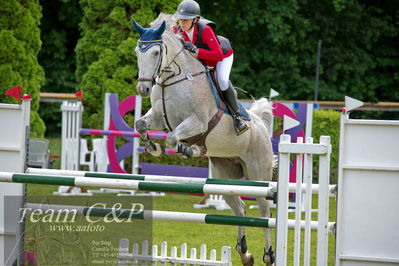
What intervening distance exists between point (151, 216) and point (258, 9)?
13.8 metres

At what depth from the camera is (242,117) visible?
534 cm

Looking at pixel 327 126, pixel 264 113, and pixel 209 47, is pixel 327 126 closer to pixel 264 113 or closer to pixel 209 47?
pixel 264 113

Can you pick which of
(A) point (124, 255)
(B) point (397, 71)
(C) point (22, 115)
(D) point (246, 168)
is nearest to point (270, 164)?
(D) point (246, 168)

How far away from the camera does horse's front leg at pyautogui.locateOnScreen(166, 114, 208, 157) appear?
190 inches

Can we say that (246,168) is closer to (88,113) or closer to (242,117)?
(242,117)

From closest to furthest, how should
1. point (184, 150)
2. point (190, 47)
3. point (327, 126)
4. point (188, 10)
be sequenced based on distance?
point (184, 150) < point (188, 10) < point (190, 47) < point (327, 126)

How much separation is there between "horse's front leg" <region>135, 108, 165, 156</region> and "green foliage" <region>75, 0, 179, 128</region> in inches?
242

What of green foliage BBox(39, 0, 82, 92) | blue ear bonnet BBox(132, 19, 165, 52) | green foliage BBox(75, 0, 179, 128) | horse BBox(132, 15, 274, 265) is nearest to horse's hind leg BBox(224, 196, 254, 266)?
horse BBox(132, 15, 274, 265)

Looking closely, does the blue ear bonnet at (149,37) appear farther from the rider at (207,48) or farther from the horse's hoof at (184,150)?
the horse's hoof at (184,150)

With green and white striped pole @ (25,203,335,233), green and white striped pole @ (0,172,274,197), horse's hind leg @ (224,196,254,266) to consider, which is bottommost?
horse's hind leg @ (224,196,254,266)

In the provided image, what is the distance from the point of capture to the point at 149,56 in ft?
15.3

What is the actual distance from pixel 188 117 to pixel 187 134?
16cm

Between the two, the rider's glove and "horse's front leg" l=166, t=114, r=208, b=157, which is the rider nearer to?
the rider's glove

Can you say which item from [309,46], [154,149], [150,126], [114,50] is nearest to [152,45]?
[150,126]
